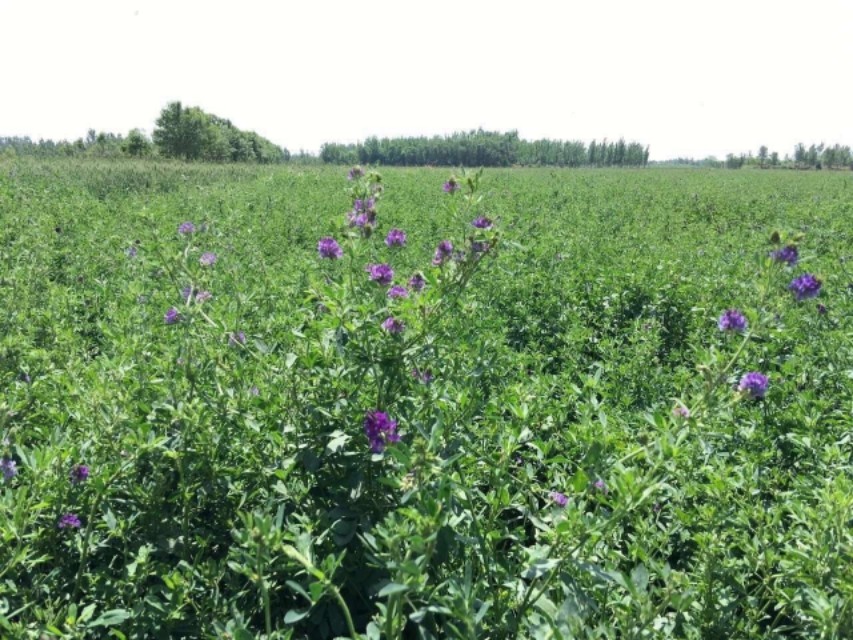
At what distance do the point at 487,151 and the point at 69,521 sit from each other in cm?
9998

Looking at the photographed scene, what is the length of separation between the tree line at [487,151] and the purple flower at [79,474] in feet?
303

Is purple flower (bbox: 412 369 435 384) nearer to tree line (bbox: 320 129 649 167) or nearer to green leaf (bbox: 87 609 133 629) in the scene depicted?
green leaf (bbox: 87 609 133 629)

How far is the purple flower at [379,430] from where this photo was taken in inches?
63.5

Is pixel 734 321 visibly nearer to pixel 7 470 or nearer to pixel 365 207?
pixel 365 207

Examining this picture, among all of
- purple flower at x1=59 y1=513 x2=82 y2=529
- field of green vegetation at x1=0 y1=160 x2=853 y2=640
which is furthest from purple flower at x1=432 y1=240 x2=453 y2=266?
purple flower at x1=59 y1=513 x2=82 y2=529

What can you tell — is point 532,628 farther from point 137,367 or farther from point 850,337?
point 850,337

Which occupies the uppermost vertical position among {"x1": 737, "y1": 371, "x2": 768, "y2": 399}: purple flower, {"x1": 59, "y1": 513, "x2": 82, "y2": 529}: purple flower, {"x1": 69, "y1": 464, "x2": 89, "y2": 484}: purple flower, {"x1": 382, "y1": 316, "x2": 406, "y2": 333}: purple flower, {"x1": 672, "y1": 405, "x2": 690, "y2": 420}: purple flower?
{"x1": 382, "y1": 316, "x2": 406, "y2": 333}: purple flower

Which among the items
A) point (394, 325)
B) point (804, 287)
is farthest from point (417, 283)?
point (804, 287)

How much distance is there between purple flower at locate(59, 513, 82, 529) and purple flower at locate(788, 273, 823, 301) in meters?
2.50

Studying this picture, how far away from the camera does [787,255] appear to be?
1.61m

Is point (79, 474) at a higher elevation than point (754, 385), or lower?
lower

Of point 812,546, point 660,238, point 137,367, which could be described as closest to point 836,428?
point 812,546

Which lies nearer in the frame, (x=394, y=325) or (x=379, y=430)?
(x=379, y=430)

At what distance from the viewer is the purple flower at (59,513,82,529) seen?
5.80ft
